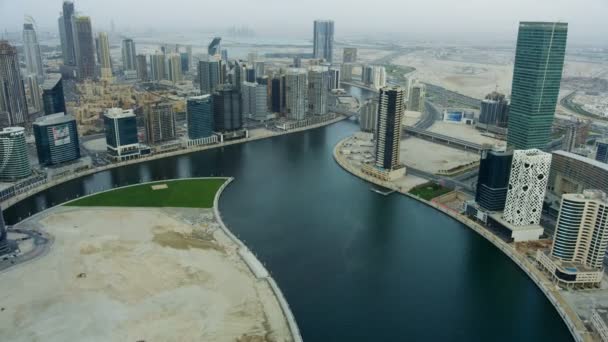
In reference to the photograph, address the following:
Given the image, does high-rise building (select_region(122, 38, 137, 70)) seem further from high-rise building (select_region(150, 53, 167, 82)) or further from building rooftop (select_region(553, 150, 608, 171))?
building rooftop (select_region(553, 150, 608, 171))

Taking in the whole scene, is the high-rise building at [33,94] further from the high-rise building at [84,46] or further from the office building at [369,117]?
the office building at [369,117]

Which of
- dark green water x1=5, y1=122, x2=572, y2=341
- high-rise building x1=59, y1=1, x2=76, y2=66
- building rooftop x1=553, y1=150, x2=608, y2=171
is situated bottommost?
dark green water x1=5, y1=122, x2=572, y2=341

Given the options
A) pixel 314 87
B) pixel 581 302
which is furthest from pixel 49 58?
pixel 581 302

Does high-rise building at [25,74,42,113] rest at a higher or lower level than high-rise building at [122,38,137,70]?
lower

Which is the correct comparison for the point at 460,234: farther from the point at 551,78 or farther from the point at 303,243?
the point at 551,78

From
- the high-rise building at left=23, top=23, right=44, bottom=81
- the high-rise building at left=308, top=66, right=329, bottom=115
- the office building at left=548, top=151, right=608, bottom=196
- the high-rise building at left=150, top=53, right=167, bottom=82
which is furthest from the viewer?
the high-rise building at left=150, top=53, right=167, bottom=82

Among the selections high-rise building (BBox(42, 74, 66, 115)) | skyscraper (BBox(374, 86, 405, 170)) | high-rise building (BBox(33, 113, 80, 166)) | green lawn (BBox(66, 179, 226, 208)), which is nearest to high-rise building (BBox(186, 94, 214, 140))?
high-rise building (BBox(33, 113, 80, 166))

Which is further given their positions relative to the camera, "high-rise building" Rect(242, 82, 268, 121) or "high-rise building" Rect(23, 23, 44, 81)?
"high-rise building" Rect(23, 23, 44, 81)
